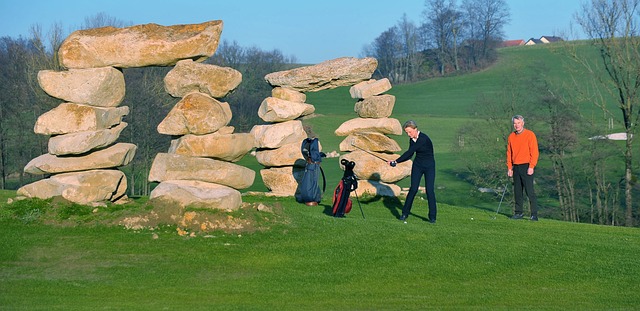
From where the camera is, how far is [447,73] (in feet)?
307

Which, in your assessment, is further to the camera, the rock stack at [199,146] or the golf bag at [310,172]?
the golf bag at [310,172]

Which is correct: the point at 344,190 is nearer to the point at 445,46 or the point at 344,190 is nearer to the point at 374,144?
the point at 374,144

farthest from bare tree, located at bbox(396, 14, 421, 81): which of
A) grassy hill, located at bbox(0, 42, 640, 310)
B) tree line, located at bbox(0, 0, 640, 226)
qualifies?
grassy hill, located at bbox(0, 42, 640, 310)

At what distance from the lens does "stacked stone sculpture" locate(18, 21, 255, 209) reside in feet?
47.5

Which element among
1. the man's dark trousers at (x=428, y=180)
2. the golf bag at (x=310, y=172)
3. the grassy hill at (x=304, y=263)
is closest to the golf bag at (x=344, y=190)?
the grassy hill at (x=304, y=263)

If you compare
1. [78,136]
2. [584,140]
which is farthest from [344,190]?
[584,140]

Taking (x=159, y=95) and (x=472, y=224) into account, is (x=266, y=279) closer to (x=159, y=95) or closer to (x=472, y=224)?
(x=472, y=224)

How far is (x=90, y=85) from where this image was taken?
48.1 feet

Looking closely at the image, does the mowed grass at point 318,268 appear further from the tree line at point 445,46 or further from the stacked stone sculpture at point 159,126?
the tree line at point 445,46

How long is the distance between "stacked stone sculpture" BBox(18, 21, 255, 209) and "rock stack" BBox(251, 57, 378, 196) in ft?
18.2

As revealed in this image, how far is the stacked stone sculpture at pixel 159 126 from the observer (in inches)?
570

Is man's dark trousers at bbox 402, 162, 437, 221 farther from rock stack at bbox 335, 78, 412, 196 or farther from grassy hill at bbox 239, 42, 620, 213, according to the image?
grassy hill at bbox 239, 42, 620, 213

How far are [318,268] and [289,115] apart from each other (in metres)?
9.30

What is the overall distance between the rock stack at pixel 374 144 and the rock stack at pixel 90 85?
24.0ft
